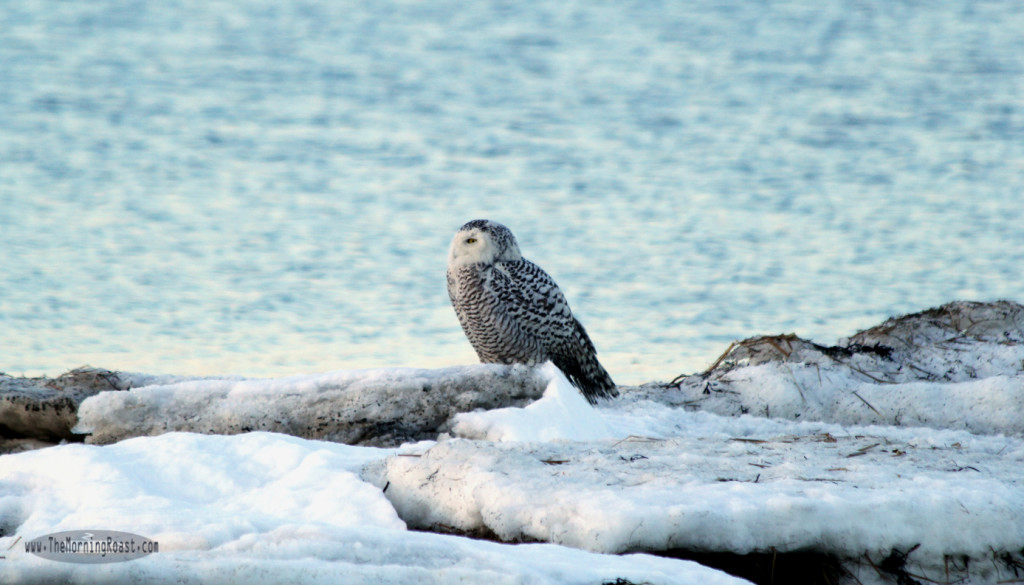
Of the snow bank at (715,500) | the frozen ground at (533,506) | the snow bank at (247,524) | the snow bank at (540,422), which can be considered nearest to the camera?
the snow bank at (247,524)

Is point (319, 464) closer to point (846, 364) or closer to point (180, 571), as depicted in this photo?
point (180, 571)

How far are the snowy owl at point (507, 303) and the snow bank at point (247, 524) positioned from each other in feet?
A: 10.8

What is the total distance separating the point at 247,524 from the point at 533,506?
829mm

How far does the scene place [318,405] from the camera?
4.91 metres

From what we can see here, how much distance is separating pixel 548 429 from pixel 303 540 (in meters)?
2.41

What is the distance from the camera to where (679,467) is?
3389mm

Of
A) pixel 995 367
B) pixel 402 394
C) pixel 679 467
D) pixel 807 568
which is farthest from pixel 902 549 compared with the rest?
pixel 995 367

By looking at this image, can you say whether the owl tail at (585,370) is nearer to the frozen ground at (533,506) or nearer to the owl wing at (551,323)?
the owl wing at (551,323)

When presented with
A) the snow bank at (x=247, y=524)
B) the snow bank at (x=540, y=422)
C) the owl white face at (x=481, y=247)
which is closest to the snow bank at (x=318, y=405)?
the snow bank at (x=540, y=422)

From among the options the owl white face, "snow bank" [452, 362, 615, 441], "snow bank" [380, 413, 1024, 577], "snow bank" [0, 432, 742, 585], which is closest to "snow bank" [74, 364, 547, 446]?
"snow bank" [452, 362, 615, 441]

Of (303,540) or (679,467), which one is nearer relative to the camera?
(303,540)

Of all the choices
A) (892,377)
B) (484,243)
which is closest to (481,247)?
(484,243)

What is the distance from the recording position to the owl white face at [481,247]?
23.3 feet

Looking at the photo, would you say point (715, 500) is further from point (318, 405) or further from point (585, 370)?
point (585, 370)
